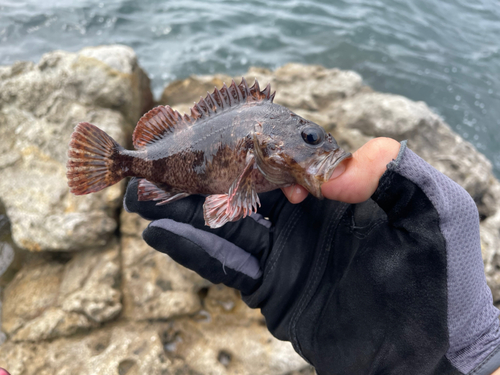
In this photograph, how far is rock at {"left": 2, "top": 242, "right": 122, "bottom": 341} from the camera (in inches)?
126

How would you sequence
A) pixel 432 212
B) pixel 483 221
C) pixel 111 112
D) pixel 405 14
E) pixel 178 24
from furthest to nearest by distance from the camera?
pixel 405 14 → pixel 178 24 → pixel 111 112 → pixel 483 221 → pixel 432 212

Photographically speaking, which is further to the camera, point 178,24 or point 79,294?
point 178,24

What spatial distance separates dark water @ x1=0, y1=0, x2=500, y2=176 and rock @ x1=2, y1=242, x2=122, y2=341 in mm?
6291

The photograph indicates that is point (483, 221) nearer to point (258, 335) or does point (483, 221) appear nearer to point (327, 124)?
point (327, 124)

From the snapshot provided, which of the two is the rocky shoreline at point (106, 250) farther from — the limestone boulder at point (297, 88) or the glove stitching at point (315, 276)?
the glove stitching at point (315, 276)

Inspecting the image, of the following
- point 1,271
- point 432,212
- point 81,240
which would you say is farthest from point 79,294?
point 432,212

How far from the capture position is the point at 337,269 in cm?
262

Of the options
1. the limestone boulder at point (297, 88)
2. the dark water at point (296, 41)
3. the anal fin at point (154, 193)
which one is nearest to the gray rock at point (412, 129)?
the limestone boulder at point (297, 88)

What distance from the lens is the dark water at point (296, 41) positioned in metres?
9.37

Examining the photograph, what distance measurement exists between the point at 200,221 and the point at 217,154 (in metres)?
0.74

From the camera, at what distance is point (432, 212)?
1.95 meters

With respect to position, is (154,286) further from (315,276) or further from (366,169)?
(366,169)

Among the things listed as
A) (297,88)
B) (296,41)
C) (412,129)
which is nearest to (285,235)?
(412,129)

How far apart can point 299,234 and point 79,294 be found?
2.51m
